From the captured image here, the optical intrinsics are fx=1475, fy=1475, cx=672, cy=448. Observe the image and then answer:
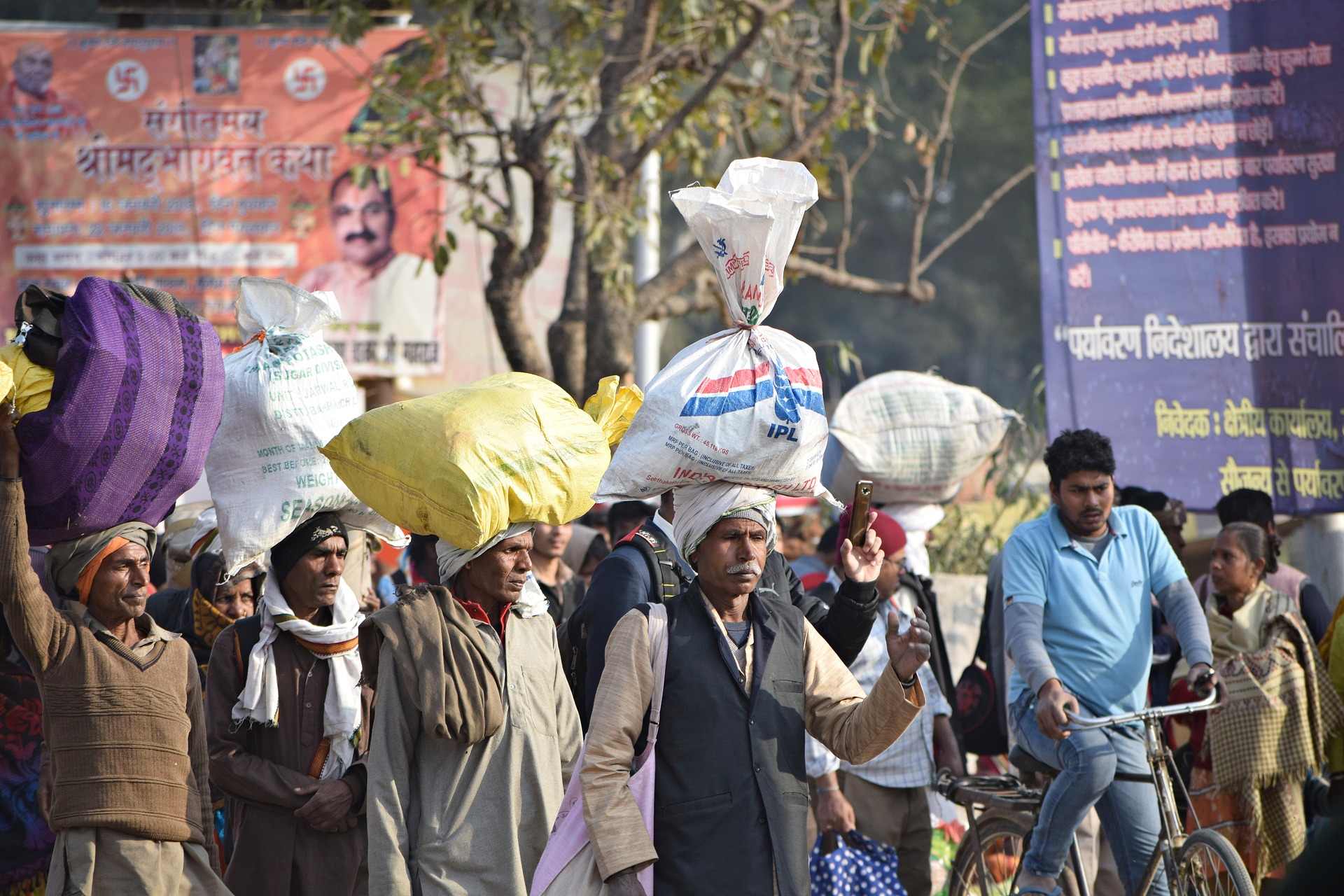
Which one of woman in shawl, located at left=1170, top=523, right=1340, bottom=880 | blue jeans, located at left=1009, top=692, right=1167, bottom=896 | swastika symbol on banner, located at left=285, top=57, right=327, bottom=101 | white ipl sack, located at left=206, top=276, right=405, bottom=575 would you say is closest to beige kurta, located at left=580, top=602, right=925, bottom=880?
white ipl sack, located at left=206, top=276, right=405, bottom=575

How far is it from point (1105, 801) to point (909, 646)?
8.36 ft

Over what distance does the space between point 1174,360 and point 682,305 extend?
11.8 ft

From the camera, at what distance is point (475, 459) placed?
165 inches

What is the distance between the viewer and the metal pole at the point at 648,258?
Answer: 38.0 feet

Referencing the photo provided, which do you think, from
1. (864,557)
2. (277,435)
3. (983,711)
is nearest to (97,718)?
(277,435)

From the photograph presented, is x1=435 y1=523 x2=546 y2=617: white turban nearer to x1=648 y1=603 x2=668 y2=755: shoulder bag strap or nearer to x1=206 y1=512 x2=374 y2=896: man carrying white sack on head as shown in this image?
x1=206 y1=512 x2=374 y2=896: man carrying white sack on head

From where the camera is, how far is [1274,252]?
8031 millimetres

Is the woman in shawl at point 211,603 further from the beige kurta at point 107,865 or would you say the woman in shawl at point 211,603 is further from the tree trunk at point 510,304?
the tree trunk at point 510,304

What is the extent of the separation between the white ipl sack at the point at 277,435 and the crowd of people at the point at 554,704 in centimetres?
11

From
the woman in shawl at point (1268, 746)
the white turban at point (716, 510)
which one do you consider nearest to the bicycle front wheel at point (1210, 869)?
the woman in shawl at point (1268, 746)

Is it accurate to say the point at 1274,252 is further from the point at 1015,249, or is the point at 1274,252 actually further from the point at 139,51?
the point at 1015,249

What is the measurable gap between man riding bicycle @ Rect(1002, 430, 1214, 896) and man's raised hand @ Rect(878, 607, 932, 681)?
2.03 metres

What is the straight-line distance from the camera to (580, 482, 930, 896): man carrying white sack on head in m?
3.50

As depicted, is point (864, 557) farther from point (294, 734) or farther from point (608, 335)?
point (608, 335)
